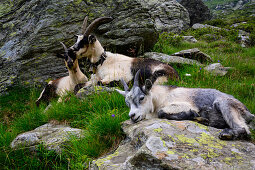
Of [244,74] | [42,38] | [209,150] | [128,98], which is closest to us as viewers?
[209,150]

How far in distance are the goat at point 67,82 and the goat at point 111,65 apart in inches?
12.6

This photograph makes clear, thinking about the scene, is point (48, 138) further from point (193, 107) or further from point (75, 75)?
point (75, 75)

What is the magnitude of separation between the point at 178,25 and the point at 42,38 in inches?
587

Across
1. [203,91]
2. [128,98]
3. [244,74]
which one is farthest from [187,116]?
[244,74]

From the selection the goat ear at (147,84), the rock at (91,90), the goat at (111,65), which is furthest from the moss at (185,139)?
the goat at (111,65)

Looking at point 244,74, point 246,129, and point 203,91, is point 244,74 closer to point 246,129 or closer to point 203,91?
point 203,91

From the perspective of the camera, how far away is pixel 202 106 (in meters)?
3.97

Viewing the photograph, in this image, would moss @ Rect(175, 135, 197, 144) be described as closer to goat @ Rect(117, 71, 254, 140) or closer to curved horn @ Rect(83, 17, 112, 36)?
goat @ Rect(117, 71, 254, 140)

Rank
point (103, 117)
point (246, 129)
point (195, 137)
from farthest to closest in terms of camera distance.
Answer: point (103, 117)
point (246, 129)
point (195, 137)

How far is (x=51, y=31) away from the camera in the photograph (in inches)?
347

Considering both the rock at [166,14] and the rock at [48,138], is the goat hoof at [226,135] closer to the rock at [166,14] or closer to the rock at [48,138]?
the rock at [48,138]

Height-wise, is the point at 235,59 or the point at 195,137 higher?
the point at 195,137

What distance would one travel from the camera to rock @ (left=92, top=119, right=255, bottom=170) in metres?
2.35

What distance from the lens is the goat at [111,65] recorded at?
268 inches
